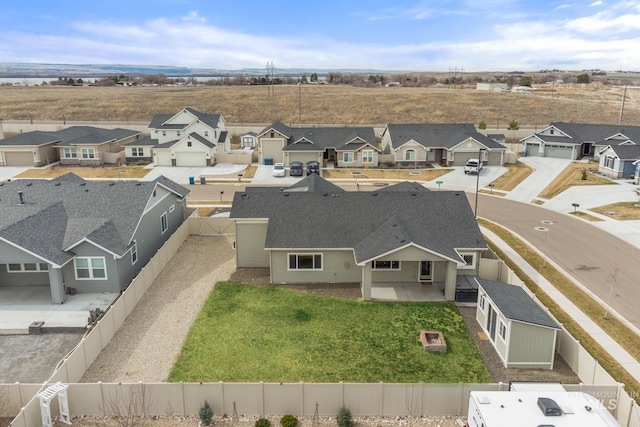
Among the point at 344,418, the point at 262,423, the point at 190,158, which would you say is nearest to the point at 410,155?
the point at 190,158

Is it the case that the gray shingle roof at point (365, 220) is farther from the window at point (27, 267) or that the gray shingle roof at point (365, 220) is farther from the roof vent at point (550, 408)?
the roof vent at point (550, 408)

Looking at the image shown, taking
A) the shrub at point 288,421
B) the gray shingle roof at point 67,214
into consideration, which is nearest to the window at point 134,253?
the gray shingle roof at point 67,214

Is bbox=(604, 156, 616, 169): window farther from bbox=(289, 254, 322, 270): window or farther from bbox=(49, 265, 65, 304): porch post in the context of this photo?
bbox=(49, 265, 65, 304): porch post

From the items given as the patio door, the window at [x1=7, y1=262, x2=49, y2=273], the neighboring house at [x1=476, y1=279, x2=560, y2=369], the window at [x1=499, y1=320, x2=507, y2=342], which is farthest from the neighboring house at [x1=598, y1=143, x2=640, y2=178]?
the window at [x1=7, y1=262, x2=49, y2=273]

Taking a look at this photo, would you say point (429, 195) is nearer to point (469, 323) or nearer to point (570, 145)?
point (469, 323)

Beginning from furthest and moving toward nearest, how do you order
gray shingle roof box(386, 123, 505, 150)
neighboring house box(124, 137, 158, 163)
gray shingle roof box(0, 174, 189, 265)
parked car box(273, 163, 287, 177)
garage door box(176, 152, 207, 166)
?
1. neighboring house box(124, 137, 158, 163)
2. gray shingle roof box(386, 123, 505, 150)
3. garage door box(176, 152, 207, 166)
4. parked car box(273, 163, 287, 177)
5. gray shingle roof box(0, 174, 189, 265)

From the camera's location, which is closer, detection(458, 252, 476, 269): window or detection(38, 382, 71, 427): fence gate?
detection(38, 382, 71, 427): fence gate
